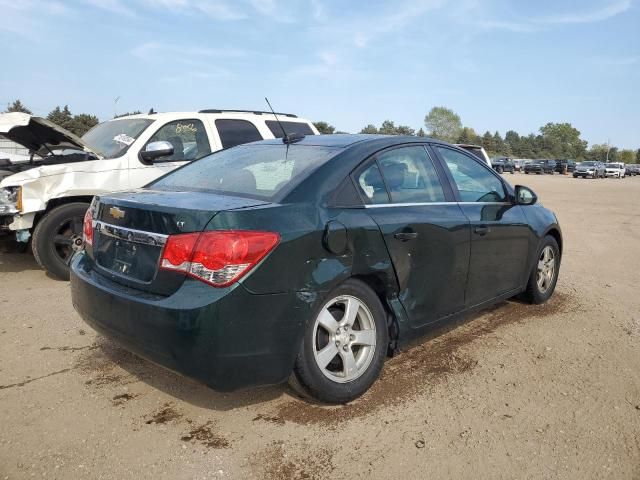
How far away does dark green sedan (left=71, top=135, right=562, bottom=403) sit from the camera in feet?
8.70

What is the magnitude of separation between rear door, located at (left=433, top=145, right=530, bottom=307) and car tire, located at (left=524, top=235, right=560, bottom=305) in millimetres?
380

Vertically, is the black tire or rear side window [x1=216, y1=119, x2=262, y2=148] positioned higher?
rear side window [x1=216, y1=119, x2=262, y2=148]

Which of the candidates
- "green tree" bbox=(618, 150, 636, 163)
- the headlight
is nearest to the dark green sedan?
the headlight

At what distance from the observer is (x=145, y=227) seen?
286 centimetres

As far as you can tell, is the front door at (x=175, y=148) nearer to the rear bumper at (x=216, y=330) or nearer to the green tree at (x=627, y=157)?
the rear bumper at (x=216, y=330)

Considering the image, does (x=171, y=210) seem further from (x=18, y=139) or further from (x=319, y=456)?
(x=18, y=139)

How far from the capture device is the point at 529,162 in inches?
2346

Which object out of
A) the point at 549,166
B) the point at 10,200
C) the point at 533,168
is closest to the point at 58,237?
the point at 10,200

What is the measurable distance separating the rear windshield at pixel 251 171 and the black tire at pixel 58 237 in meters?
2.57

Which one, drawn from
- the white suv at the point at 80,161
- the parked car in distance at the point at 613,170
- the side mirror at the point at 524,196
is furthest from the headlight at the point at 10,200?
the parked car in distance at the point at 613,170

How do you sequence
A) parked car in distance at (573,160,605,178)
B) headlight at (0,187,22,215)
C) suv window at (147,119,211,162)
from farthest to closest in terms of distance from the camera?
parked car in distance at (573,160,605,178) < suv window at (147,119,211,162) < headlight at (0,187,22,215)

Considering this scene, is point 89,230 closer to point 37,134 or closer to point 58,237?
point 58,237

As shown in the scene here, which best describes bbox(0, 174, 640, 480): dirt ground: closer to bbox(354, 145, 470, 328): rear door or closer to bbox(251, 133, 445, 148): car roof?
bbox(354, 145, 470, 328): rear door

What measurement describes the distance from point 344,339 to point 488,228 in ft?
5.63
